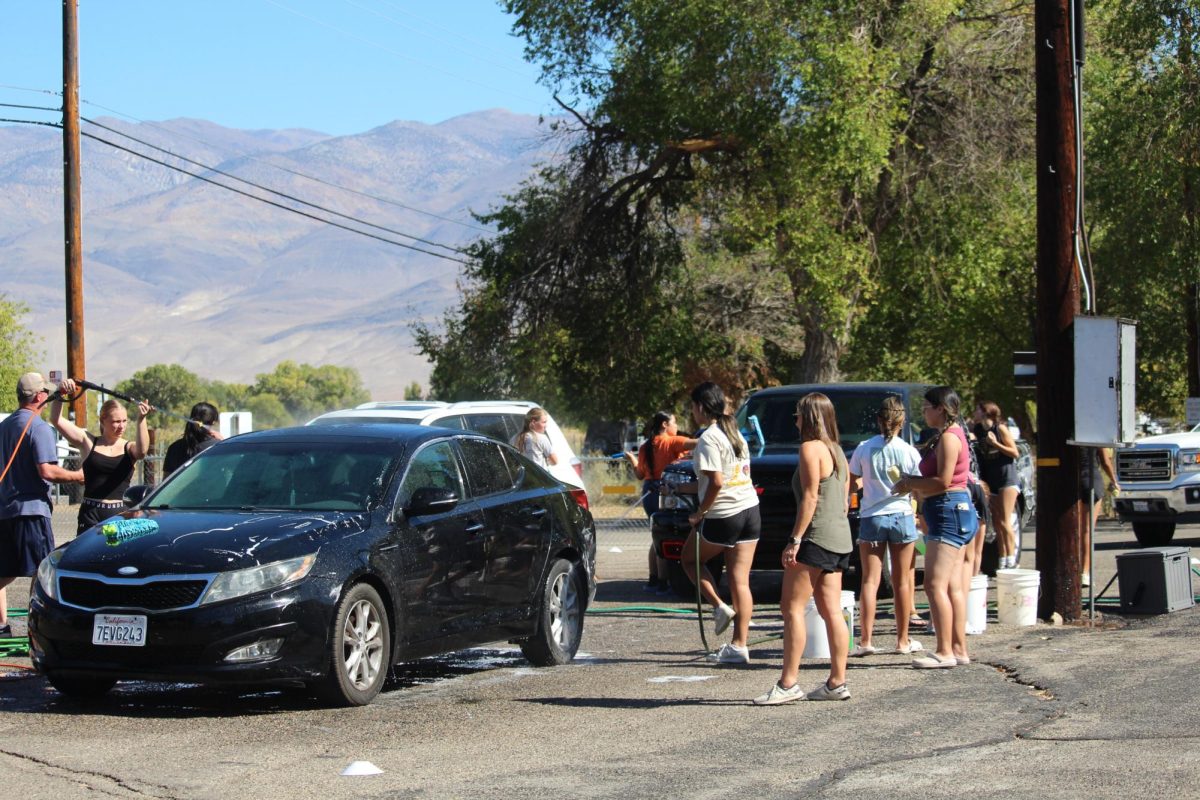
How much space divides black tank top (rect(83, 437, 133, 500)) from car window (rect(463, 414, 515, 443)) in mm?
6126

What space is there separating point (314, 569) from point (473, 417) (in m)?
9.16

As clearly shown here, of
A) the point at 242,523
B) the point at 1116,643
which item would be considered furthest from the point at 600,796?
the point at 1116,643

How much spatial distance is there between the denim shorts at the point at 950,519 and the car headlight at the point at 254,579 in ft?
13.6

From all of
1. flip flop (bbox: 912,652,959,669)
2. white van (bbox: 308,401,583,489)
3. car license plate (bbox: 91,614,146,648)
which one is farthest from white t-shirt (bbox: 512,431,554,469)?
car license plate (bbox: 91,614,146,648)

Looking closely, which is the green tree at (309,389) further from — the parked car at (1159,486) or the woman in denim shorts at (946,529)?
the woman in denim shorts at (946,529)

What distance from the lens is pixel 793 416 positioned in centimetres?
1529

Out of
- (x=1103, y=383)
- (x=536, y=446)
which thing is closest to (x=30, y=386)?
(x=536, y=446)

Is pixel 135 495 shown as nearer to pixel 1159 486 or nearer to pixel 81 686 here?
pixel 81 686

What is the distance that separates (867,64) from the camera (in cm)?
2839

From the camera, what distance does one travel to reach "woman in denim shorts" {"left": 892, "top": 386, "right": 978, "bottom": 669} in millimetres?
10570

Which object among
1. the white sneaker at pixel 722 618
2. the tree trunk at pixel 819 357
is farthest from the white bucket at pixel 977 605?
the tree trunk at pixel 819 357

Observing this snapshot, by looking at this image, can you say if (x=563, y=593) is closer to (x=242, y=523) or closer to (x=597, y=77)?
(x=242, y=523)

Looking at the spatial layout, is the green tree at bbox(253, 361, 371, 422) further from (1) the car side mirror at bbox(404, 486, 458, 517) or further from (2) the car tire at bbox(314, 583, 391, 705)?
(2) the car tire at bbox(314, 583, 391, 705)

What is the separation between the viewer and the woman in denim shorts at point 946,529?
34.7 feet
